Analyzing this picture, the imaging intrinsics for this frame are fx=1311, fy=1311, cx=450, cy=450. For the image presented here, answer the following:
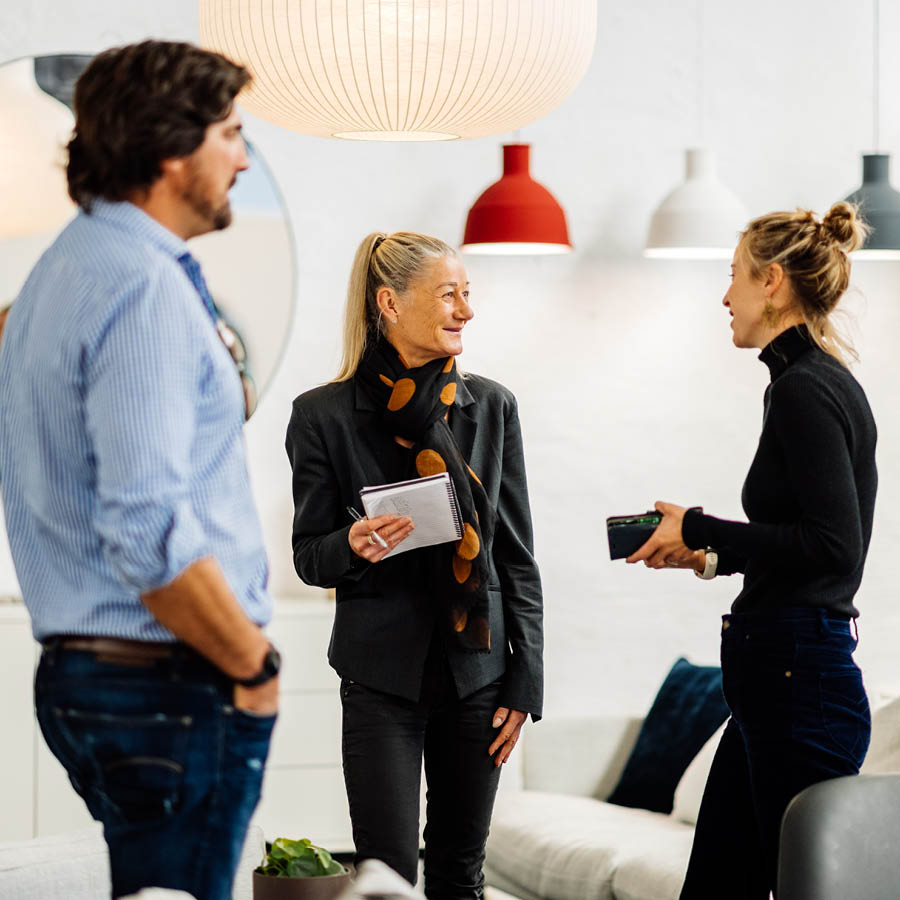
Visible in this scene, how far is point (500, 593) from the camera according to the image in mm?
2379

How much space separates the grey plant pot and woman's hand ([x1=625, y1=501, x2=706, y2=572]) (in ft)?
2.45

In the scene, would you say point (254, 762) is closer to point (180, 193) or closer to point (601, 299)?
point (180, 193)

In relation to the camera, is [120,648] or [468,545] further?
[468,545]

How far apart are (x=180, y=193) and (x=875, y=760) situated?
2.30 meters

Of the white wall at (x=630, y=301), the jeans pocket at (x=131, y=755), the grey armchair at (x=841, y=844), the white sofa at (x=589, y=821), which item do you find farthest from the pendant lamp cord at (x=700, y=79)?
the jeans pocket at (x=131, y=755)

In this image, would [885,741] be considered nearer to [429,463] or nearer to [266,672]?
[429,463]

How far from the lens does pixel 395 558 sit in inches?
90.7

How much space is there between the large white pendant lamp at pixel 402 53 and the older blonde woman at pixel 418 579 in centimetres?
31

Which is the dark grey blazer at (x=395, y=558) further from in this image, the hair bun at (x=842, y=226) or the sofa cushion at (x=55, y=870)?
the hair bun at (x=842, y=226)

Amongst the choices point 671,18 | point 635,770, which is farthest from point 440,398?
point 671,18

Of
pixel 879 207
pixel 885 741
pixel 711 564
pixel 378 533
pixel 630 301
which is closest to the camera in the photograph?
pixel 378 533

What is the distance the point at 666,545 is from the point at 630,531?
0.07 m

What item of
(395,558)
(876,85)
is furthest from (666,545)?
(876,85)

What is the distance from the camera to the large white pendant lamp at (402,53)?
2.00 metres
